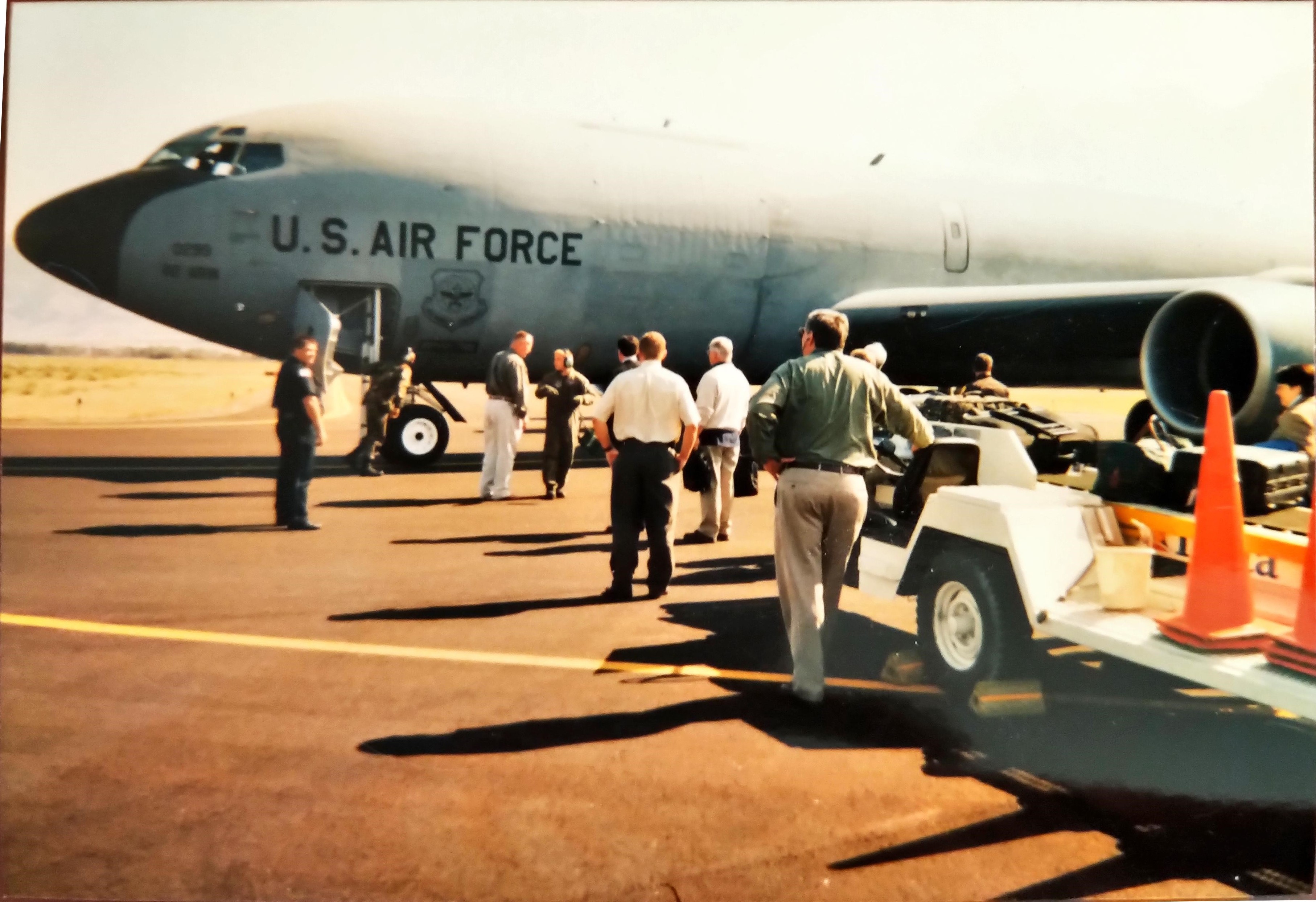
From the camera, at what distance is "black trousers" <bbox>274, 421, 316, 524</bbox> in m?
6.49

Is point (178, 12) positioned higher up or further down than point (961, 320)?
higher up

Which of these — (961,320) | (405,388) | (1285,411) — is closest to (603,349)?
(405,388)

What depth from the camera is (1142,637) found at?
3.63 metres

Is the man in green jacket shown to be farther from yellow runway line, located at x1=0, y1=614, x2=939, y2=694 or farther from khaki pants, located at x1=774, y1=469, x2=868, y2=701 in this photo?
yellow runway line, located at x1=0, y1=614, x2=939, y2=694

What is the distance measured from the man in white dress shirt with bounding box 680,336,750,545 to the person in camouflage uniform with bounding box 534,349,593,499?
4.78 ft

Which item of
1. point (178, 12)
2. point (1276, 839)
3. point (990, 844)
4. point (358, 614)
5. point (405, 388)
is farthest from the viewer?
point (405, 388)

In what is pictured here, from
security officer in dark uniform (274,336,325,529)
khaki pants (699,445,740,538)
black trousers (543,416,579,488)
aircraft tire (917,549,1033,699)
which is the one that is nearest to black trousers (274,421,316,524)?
security officer in dark uniform (274,336,325,529)

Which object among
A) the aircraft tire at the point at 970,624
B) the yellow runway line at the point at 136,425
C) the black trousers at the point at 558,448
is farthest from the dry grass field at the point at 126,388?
the aircraft tire at the point at 970,624

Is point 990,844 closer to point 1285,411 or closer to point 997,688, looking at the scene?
point 997,688

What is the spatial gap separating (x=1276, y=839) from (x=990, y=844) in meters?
1.14

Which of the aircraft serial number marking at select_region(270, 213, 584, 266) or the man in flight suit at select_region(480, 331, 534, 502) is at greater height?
the aircraft serial number marking at select_region(270, 213, 584, 266)

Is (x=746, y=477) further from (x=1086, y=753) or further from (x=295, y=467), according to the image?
(x=1086, y=753)

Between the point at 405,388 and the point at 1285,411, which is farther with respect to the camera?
the point at 405,388

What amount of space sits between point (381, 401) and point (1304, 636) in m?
7.30
